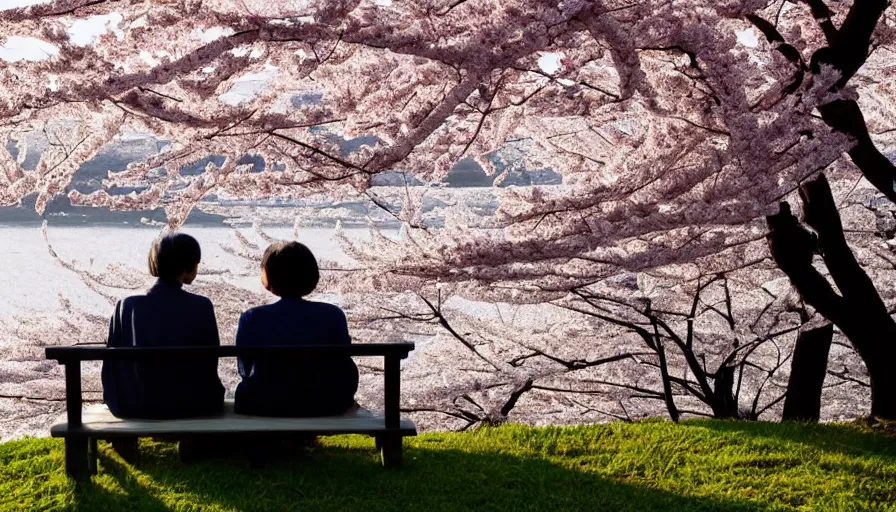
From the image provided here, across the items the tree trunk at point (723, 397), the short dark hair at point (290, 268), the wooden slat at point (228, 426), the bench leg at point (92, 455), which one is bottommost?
the tree trunk at point (723, 397)

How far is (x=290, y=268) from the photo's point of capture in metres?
4.06

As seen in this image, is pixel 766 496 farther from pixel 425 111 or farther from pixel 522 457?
pixel 425 111

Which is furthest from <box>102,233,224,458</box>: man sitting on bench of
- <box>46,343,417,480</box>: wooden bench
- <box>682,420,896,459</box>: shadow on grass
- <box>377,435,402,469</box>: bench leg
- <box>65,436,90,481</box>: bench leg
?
<box>682,420,896,459</box>: shadow on grass

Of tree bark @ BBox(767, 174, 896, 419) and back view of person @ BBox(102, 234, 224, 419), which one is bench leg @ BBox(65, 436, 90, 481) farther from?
tree bark @ BBox(767, 174, 896, 419)

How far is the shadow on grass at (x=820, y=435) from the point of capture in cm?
499

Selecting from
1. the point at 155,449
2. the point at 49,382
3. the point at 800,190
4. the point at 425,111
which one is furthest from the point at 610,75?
the point at 49,382

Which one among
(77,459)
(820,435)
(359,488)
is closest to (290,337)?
(359,488)

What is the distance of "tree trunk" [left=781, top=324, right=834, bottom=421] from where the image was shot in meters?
6.36

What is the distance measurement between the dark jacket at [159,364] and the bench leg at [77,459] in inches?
8.4

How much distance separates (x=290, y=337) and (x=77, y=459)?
1060mm

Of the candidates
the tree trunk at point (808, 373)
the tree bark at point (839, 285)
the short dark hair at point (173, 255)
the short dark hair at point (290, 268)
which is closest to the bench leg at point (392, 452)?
the short dark hair at point (290, 268)

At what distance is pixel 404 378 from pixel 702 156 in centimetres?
429

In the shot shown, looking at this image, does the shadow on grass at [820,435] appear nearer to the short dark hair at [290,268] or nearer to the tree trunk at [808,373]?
the tree trunk at [808,373]

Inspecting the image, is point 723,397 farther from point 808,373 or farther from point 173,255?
point 173,255
